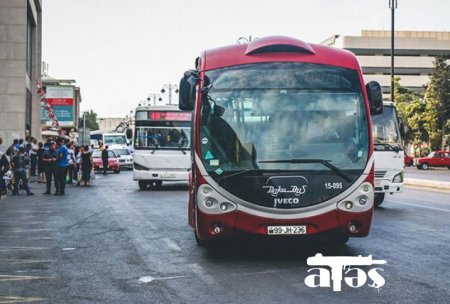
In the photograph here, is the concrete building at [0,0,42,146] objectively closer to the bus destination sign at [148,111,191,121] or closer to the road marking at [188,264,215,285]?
the bus destination sign at [148,111,191,121]

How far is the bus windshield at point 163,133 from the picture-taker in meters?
26.2

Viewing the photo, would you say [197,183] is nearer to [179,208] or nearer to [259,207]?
[259,207]

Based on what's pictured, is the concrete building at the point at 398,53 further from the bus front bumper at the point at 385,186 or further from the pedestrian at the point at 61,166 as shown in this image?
the bus front bumper at the point at 385,186

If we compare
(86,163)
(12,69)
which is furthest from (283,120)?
(12,69)

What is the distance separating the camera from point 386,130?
61.0 ft

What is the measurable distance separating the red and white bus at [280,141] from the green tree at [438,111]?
68170 millimetres

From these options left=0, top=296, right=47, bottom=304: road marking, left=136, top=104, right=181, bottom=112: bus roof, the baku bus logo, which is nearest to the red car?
left=136, top=104, right=181, bottom=112: bus roof

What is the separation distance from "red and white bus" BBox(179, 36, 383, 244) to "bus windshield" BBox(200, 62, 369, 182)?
0.04ft

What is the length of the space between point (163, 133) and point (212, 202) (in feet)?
55.8

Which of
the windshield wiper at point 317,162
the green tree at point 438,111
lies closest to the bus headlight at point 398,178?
the windshield wiper at point 317,162

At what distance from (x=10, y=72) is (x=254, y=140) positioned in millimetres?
40349

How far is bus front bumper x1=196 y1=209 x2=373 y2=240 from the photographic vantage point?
30.5 ft

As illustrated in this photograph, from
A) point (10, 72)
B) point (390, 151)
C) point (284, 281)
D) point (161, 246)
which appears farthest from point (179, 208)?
point (10, 72)

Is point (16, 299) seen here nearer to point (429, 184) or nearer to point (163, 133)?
point (163, 133)
